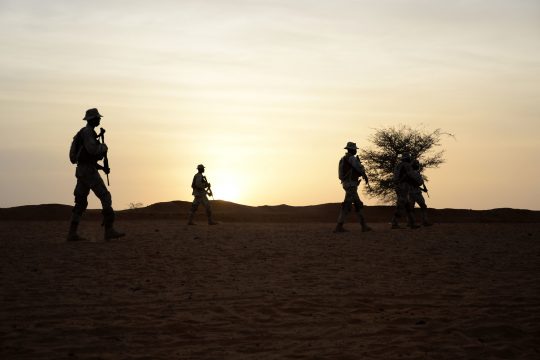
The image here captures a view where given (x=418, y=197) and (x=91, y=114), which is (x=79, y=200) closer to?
(x=91, y=114)

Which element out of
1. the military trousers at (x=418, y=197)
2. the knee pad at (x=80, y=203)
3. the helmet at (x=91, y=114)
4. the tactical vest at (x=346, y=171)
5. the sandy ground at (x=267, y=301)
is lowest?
the sandy ground at (x=267, y=301)

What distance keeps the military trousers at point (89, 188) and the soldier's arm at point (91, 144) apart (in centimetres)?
41

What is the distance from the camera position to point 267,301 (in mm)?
9773

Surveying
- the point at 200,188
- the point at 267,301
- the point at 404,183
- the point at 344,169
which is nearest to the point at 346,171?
the point at 344,169

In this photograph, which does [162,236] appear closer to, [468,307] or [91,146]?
[91,146]

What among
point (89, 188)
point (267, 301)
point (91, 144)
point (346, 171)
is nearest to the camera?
point (267, 301)

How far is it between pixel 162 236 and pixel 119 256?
15.0ft

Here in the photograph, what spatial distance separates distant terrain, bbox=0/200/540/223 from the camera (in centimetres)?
3372

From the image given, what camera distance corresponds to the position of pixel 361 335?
8031 millimetres

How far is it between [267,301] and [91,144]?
7176mm

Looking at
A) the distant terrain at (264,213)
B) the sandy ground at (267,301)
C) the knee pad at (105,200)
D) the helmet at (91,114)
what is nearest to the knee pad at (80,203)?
the knee pad at (105,200)

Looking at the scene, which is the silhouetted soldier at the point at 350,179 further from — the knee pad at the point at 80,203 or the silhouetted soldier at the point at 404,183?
the knee pad at the point at 80,203

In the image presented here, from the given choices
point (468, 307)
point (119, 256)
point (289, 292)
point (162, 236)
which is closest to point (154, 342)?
point (289, 292)

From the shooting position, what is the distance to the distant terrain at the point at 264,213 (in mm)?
33719
